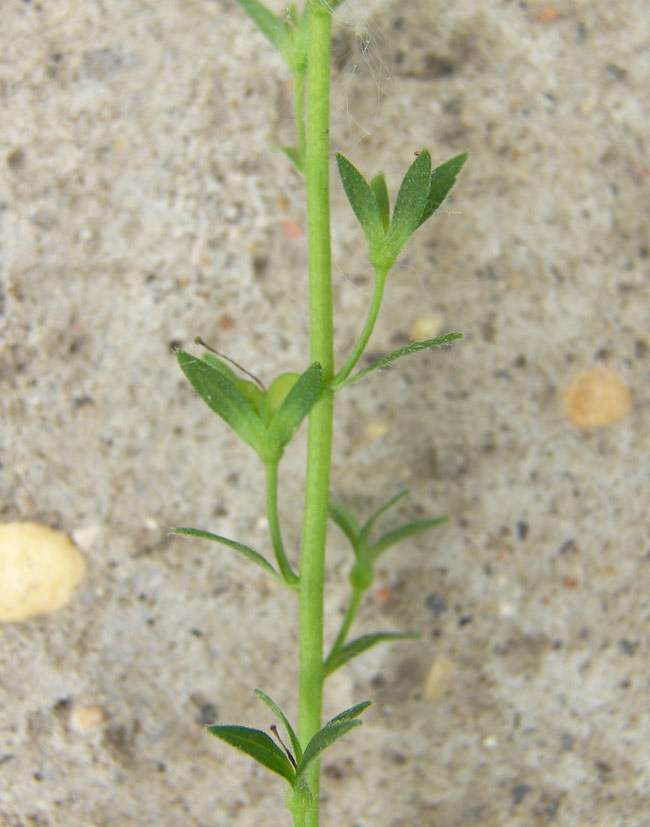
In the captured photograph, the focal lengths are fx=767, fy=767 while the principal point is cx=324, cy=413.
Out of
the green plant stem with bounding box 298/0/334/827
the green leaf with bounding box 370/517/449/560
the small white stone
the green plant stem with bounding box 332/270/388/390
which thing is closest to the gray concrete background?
the small white stone

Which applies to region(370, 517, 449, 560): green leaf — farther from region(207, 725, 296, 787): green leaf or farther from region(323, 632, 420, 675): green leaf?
region(207, 725, 296, 787): green leaf

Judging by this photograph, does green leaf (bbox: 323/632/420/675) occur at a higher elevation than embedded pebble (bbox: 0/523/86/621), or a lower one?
lower

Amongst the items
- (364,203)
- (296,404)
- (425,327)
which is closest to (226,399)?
(296,404)

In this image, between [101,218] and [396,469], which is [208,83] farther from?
[396,469]

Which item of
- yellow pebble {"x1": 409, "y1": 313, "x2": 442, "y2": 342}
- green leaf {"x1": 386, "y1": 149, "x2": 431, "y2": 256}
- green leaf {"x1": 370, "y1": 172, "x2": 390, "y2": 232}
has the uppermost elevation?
yellow pebble {"x1": 409, "y1": 313, "x2": 442, "y2": 342}

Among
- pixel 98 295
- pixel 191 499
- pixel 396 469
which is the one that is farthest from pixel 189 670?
pixel 98 295

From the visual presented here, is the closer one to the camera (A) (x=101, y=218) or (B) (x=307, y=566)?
(B) (x=307, y=566)
